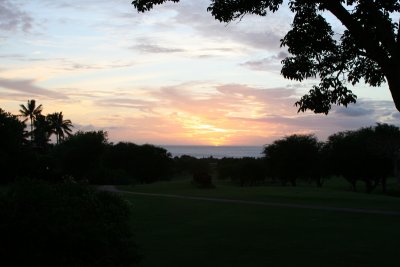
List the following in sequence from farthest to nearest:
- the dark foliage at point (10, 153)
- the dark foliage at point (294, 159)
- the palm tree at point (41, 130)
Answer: the palm tree at point (41, 130)
the dark foliage at point (294, 159)
the dark foliage at point (10, 153)

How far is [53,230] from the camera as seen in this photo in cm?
659

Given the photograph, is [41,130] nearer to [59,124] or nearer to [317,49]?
[59,124]

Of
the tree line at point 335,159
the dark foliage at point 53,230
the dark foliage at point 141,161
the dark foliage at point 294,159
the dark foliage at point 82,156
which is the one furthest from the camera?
the dark foliage at point 141,161

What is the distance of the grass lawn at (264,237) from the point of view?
41.5ft

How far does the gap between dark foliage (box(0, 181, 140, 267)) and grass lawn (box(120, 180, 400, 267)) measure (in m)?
4.50

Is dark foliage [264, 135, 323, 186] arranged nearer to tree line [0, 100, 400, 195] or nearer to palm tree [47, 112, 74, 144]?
tree line [0, 100, 400, 195]

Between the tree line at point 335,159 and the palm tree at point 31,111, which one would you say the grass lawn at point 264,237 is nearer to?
the tree line at point 335,159

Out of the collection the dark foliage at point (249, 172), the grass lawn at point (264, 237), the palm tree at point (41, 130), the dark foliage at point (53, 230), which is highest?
the palm tree at point (41, 130)

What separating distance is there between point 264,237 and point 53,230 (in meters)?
10.7

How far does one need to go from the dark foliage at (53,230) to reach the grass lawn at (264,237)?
4502mm

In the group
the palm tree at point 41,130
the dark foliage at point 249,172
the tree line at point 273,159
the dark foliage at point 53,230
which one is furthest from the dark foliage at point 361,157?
the palm tree at point 41,130

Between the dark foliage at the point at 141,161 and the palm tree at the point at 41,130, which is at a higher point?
the palm tree at the point at 41,130

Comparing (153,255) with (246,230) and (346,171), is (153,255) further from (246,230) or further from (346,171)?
(346,171)

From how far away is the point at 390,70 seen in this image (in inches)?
282
